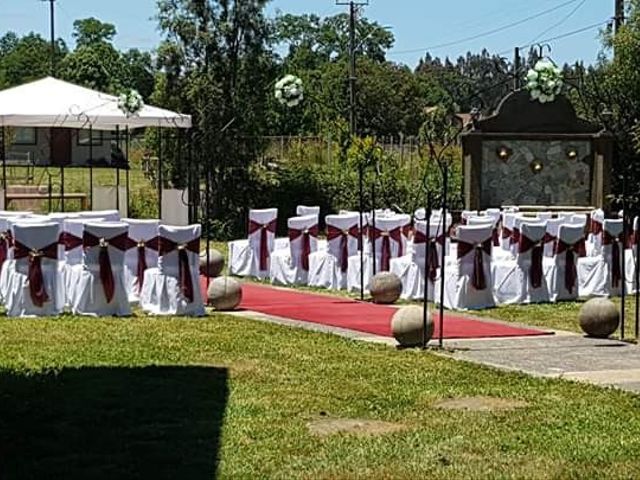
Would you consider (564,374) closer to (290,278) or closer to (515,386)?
(515,386)

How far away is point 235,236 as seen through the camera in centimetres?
2877

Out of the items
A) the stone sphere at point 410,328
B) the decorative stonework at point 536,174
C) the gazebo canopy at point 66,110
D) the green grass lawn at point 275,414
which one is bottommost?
the green grass lawn at point 275,414

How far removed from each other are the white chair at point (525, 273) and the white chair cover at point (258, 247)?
175 inches

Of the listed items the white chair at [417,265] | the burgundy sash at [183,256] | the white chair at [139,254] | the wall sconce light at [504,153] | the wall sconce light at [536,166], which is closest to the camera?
the burgundy sash at [183,256]

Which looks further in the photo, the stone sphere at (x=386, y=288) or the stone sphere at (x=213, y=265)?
the stone sphere at (x=213, y=265)

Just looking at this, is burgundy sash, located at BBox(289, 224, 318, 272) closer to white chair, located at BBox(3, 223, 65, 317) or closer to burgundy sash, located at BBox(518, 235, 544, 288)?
burgundy sash, located at BBox(518, 235, 544, 288)

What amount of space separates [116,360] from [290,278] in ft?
27.6

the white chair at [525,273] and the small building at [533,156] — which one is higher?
the small building at [533,156]

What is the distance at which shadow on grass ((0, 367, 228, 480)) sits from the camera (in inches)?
270

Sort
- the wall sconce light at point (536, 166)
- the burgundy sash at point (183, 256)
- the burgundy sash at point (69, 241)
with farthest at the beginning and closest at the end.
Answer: the wall sconce light at point (536, 166), the burgundy sash at point (69, 241), the burgundy sash at point (183, 256)

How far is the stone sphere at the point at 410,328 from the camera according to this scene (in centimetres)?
1191

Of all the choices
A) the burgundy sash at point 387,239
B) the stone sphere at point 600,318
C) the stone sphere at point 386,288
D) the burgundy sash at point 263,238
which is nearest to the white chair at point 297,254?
the burgundy sash at point 263,238

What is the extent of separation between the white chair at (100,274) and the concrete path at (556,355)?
2024 mm

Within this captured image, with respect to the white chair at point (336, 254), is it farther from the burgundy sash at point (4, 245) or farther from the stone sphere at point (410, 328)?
the stone sphere at point (410, 328)
